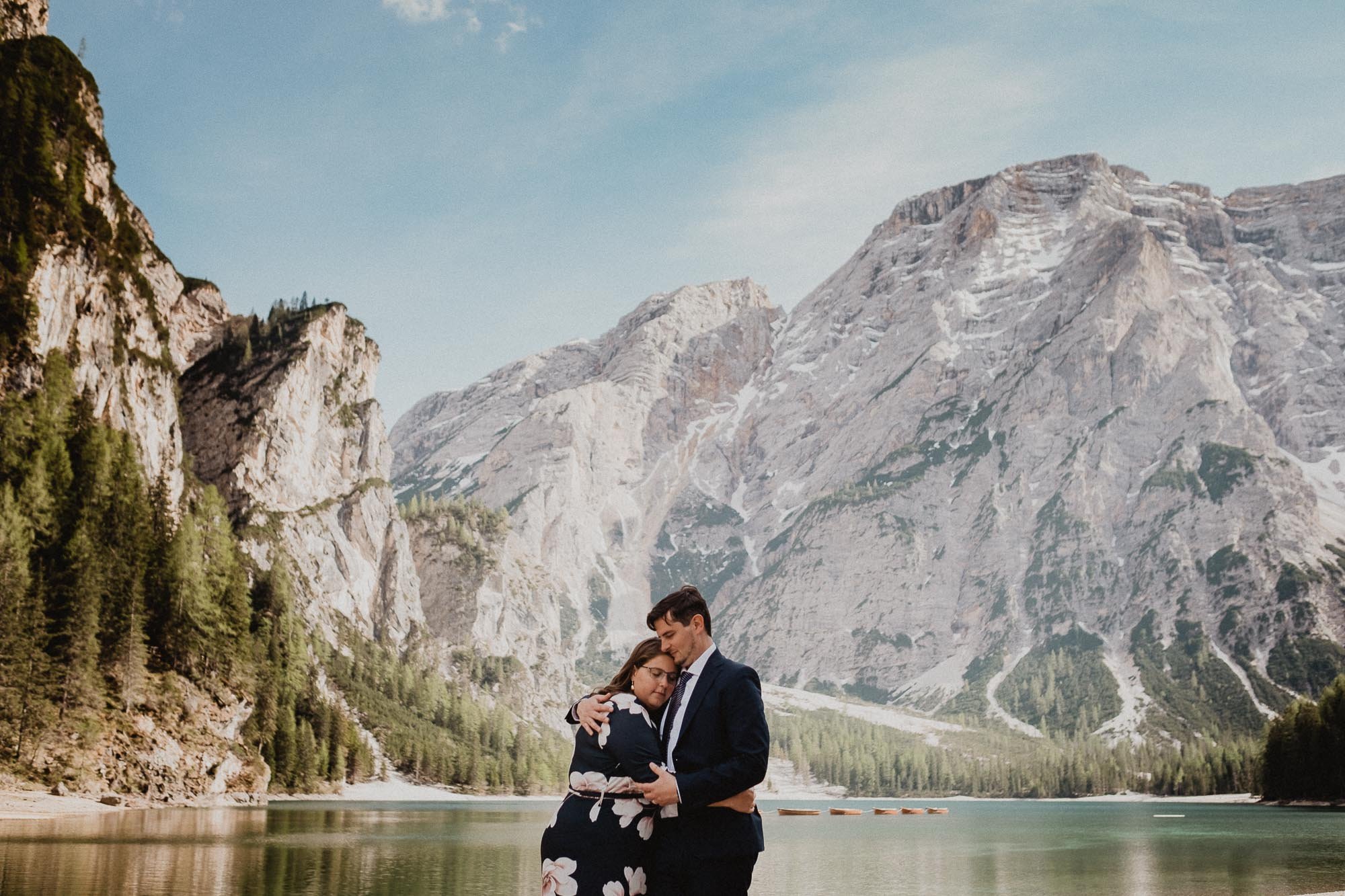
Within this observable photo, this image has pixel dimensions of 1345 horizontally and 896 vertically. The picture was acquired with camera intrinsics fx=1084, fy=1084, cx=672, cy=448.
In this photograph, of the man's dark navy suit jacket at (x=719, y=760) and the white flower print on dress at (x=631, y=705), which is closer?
the man's dark navy suit jacket at (x=719, y=760)

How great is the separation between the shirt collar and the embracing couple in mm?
15

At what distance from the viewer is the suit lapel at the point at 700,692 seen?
944cm

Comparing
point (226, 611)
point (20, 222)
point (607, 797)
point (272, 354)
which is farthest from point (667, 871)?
point (272, 354)

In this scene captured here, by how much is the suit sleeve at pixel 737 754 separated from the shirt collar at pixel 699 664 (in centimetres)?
30

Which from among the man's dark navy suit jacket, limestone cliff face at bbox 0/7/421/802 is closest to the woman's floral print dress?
the man's dark navy suit jacket

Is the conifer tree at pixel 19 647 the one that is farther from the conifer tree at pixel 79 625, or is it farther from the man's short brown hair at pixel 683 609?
the man's short brown hair at pixel 683 609

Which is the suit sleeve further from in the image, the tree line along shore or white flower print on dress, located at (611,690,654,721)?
the tree line along shore

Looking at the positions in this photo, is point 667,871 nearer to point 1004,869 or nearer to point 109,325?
point 1004,869

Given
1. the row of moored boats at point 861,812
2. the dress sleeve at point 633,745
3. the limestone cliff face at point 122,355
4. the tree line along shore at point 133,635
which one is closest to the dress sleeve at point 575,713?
the dress sleeve at point 633,745

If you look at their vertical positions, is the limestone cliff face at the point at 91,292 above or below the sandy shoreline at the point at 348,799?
above

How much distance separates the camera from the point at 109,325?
343 ft

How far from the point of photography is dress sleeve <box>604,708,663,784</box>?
9.01 metres

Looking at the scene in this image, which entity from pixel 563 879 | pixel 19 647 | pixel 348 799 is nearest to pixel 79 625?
pixel 19 647

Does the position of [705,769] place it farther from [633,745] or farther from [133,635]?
[133,635]
